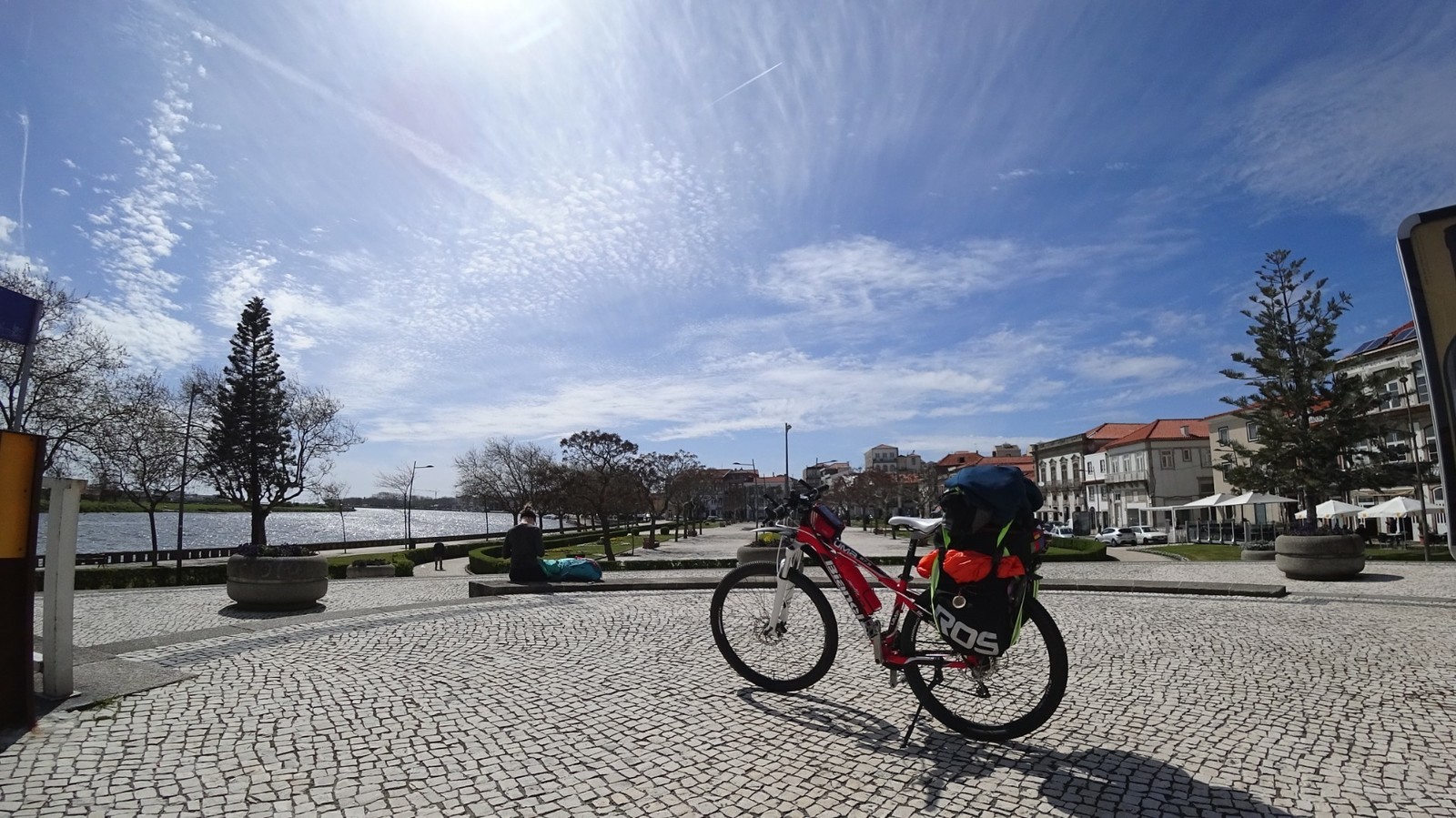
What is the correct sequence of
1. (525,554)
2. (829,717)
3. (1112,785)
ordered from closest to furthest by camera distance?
(1112,785) < (829,717) < (525,554)

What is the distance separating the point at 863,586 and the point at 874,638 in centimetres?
36

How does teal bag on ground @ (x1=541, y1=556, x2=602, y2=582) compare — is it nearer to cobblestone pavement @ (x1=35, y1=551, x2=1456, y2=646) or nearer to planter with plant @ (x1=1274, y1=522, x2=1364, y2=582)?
cobblestone pavement @ (x1=35, y1=551, x2=1456, y2=646)

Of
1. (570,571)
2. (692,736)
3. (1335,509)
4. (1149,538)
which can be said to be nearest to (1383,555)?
(1335,509)

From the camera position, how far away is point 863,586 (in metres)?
4.75

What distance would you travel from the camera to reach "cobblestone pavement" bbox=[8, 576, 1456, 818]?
3217 millimetres

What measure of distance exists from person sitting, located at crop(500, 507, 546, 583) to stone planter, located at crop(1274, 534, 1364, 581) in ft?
44.9

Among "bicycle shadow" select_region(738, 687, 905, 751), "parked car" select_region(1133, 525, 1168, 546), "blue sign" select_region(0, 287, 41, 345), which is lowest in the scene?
"parked car" select_region(1133, 525, 1168, 546)

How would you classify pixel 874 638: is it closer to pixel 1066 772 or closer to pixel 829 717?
pixel 829 717

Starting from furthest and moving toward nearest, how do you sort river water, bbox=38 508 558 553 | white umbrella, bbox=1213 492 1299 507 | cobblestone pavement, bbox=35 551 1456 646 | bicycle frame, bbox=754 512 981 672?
1. river water, bbox=38 508 558 553
2. white umbrella, bbox=1213 492 1299 507
3. cobblestone pavement, bbox=35 551 1456 646
4. bicycle frame, bbox=754 512 981 672

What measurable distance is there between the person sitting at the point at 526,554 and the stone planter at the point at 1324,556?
539 inches

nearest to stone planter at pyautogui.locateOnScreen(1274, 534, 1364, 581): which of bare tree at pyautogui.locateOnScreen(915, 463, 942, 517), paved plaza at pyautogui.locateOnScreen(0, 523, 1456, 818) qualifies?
paved plaza at pyautogui.locateOnScreen(0, 523, 1456, 818)

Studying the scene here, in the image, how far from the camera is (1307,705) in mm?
4676

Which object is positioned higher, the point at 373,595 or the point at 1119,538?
the point at 373,595

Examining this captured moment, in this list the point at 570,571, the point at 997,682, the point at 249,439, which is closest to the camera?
the point at 997,682
